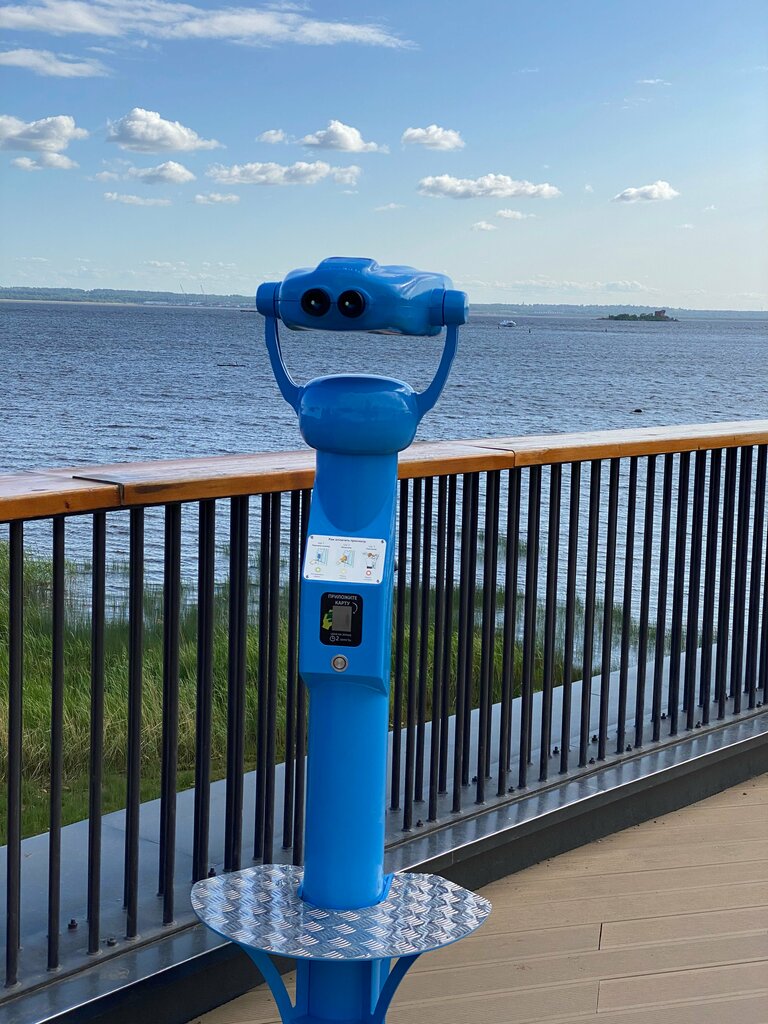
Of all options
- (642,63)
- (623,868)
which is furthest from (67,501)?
(642,63)

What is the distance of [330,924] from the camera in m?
1.74

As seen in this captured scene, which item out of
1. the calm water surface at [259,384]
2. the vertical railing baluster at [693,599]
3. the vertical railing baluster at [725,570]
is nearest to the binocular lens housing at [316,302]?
the vertical railing baluster at [693,599]

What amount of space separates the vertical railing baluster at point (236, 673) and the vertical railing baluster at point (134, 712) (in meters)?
0.17

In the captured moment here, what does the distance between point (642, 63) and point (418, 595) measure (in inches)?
3018

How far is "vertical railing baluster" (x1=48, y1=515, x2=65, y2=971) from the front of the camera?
5.98ft

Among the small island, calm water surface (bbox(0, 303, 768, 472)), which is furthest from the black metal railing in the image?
the small island

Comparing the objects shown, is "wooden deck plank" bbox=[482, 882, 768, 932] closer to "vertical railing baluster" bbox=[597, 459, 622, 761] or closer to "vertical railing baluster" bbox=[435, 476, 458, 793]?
"vertical railing baluster" bbox=[435, 476, 458, 793]

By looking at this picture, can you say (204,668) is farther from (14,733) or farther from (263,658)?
(14,733)

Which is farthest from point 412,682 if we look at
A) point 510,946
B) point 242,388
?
point 242,388

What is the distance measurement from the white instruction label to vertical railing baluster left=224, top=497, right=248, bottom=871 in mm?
392

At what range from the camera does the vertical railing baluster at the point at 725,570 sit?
126 inches

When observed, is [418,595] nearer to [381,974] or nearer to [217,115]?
[381,974]

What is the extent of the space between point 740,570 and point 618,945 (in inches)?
49.7

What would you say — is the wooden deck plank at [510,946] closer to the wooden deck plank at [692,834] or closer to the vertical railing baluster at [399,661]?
the vertical railing baluster at [399,661]
